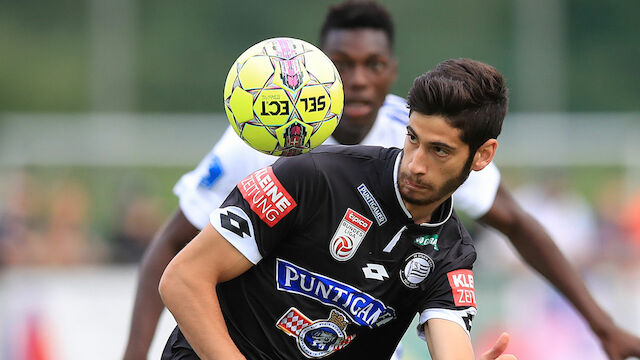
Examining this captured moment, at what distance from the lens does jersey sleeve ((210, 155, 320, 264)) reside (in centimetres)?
400

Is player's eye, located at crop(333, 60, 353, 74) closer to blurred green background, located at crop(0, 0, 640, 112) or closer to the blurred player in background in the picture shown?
the blurred player in background

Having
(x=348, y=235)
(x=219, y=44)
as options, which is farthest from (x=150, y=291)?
(x=219, y=44)

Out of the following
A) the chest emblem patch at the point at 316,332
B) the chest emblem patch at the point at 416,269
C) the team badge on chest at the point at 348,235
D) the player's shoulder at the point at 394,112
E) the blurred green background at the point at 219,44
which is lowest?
the blurred green background at the point at 219,44

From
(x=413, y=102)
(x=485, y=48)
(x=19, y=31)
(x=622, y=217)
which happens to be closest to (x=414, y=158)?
(x=413, y=102)

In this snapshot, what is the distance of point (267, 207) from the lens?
4012 millimetres

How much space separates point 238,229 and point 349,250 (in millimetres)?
484

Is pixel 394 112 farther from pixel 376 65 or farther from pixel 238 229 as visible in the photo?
pixel 238 229

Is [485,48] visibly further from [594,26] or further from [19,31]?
[19,31]

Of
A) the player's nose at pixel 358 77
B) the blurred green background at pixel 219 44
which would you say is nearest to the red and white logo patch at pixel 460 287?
the player's nose at pixel 358 77

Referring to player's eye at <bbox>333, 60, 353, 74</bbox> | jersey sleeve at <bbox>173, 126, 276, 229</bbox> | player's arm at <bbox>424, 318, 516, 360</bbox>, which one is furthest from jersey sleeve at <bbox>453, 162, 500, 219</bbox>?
player's arm at <bbox>424, 318, 516, 360</bbox>

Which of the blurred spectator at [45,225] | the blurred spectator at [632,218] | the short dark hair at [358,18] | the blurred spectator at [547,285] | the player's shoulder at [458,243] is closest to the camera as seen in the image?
the player's shoulder at [458,243]

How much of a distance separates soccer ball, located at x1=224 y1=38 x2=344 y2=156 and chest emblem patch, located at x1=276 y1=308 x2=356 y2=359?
2.17 feet

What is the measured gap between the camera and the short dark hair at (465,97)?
4016 millimetres

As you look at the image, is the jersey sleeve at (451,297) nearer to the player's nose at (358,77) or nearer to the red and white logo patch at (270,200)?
the red and white logo patch at (270,200)
